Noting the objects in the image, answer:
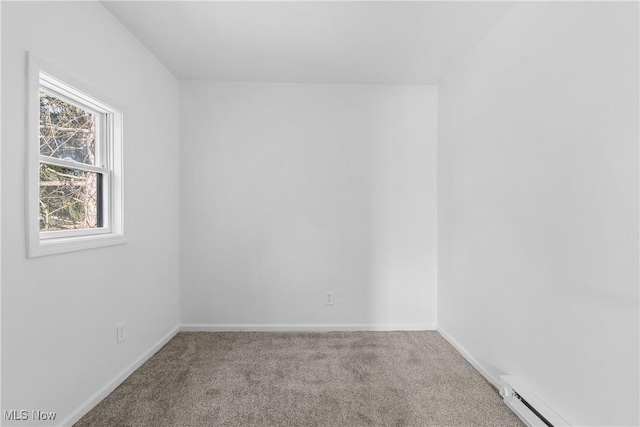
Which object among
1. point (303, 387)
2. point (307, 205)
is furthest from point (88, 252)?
point (307, 205)

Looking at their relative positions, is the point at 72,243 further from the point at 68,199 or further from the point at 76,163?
the point at 76,163

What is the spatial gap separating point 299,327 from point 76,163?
2.30 meters

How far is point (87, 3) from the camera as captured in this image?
5.90ft

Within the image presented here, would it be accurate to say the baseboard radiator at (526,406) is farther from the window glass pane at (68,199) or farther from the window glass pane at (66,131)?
the window glass pane at (66,131)

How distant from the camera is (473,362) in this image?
2404 millimetres

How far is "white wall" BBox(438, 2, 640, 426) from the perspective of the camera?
1.27 meters

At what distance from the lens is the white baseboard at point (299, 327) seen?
121 inches

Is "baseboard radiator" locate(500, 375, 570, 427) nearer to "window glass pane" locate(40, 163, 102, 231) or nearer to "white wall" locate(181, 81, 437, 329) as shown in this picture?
"white wall" locate(181, 81, 437, 329)

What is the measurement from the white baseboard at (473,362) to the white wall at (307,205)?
294 mm

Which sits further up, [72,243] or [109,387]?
[72,243]

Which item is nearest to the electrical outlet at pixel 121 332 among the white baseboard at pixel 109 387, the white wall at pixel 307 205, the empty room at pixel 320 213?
the empty room at pixel 320 213

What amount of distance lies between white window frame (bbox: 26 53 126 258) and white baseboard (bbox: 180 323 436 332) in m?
1.36

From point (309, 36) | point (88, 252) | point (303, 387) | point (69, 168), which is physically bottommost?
point (303, 387)

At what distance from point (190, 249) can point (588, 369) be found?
10.0 feet
